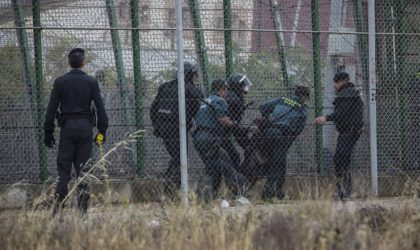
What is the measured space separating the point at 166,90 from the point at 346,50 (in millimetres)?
2715

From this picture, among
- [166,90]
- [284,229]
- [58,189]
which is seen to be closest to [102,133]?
[58,189]

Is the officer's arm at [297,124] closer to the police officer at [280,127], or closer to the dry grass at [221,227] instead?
the police officer at [280,127]

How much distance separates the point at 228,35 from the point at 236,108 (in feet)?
3.18

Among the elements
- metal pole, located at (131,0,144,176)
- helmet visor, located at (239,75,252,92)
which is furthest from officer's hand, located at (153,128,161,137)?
helmet visor, located at (239,75,252,92)

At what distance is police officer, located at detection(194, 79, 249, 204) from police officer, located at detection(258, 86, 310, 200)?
1.43ft

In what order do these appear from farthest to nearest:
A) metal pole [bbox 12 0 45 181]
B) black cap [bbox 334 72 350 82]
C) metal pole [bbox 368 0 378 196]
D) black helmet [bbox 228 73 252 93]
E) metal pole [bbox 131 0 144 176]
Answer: black cap [bbox 334 72 350 82], metal pole [bbox 368 0 378 196], black helmet [bbox 228 73 252 93], metal pole [bbox 131 0 144 176], metal pole [bbox 12 0 45 181]

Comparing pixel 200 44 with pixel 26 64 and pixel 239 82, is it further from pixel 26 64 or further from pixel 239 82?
pixel 26 64

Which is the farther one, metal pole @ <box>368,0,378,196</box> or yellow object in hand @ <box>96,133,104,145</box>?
metal pole @ <box>368,0,378,196</box>

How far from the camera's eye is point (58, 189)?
32.4 feet

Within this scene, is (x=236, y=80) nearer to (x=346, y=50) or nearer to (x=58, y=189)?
(x=346, y=50)

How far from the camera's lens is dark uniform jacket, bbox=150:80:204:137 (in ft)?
37.8

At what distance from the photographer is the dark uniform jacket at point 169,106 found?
37.8ft

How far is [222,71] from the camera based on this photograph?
1219 cm

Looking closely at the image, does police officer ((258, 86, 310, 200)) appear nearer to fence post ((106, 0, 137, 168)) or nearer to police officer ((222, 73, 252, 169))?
police officer ((222, 73, 252, 169))
